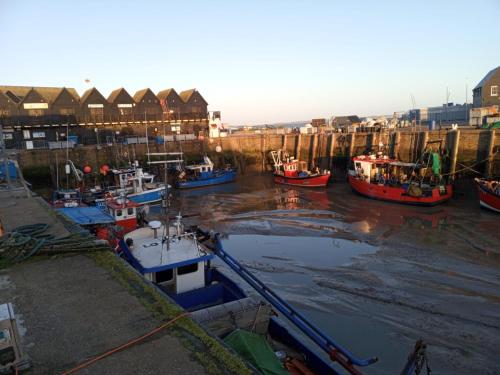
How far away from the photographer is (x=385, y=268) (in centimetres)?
1330

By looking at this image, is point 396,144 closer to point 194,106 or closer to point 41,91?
point 194,106

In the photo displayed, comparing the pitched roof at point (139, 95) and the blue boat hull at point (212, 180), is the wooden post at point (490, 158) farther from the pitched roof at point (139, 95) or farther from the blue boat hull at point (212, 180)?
the pitched roof at point (139, 95)

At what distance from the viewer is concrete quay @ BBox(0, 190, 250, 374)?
4.38m

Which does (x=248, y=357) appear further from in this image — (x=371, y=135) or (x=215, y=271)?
(x=371, y=135)

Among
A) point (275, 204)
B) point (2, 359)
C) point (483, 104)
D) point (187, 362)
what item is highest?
point (483, 104)

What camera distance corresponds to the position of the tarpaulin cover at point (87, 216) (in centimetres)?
1291

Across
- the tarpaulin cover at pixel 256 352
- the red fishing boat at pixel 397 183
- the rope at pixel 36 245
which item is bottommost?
the red fishing boat at pixel 397 183

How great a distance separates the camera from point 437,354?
27.3 ft

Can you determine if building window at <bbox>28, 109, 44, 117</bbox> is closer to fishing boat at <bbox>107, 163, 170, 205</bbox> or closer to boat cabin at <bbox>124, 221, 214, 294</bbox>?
fishing boat at <bbox>107, 163, 170, 205</bbox>

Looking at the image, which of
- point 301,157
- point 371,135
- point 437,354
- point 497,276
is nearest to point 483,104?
point 371,135

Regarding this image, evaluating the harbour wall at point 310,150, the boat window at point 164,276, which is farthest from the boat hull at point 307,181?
the boat window at point 164,276

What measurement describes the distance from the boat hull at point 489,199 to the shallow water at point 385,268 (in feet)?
1.70

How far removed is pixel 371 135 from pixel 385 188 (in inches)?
395

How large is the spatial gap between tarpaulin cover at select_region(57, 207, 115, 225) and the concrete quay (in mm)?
4921
